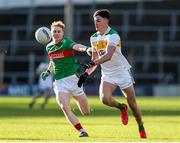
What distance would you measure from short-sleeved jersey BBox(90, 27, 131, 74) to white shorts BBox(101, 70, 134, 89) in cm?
9

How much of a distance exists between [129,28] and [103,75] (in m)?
43.0

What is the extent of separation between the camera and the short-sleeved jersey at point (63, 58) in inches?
650

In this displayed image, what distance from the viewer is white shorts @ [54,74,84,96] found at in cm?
1658

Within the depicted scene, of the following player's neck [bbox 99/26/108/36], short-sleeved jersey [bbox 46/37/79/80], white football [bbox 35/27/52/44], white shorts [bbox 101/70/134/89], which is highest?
player's neck [bbox 99/26/108/36]

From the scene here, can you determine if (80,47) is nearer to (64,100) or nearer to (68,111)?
(64,100)

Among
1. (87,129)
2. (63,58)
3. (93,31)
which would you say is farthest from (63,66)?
(93,31)

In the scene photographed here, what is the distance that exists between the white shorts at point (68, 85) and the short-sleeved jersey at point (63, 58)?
0.28 feet

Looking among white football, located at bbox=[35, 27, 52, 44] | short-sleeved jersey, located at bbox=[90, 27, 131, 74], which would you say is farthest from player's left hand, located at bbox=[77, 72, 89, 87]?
white football, located at bbox=[35, 27, 52, 44]

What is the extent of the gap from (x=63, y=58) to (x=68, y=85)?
59 centimetres

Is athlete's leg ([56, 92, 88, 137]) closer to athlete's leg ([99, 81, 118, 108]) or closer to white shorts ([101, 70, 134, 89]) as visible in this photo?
athlete's leg ([99, 81, 118, 108])

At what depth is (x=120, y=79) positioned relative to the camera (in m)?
16.1

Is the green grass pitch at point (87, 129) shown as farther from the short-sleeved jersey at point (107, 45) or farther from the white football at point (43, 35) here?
the white football at point (43, 35)

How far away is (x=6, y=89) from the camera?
5438 centimetres

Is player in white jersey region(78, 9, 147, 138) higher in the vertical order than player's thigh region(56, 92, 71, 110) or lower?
higher
